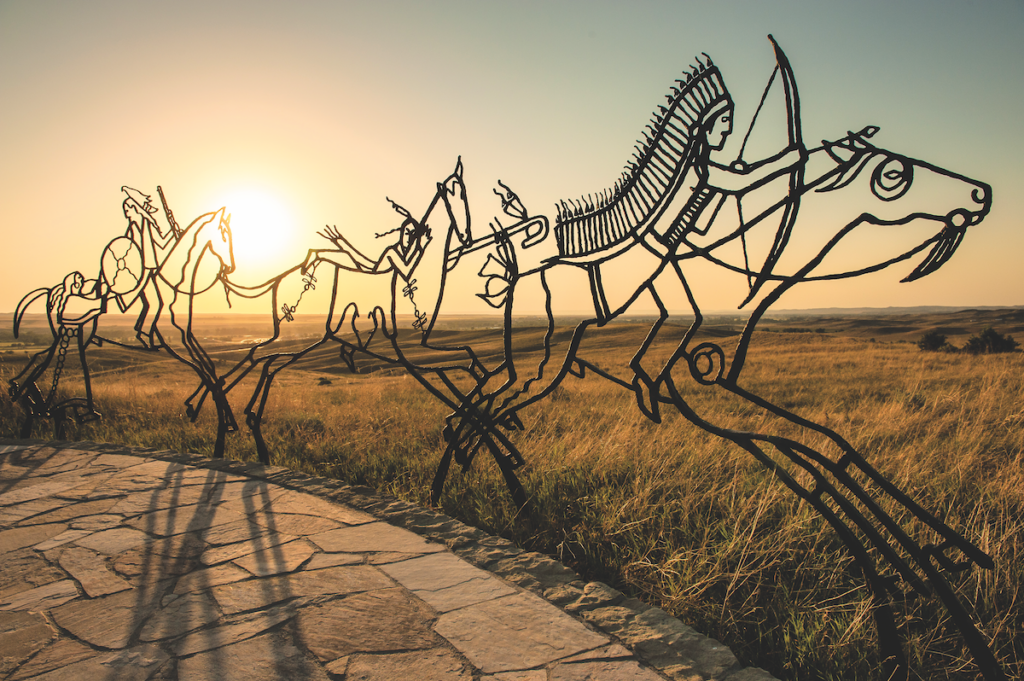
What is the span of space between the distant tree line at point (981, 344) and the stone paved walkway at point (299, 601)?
18.9 meters

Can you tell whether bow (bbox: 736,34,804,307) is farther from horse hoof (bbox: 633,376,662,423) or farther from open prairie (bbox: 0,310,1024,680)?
open prairie (bbox: 0,310,1024,680)

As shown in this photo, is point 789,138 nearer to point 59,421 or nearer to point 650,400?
point 650,400

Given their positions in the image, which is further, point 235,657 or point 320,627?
point 320,627

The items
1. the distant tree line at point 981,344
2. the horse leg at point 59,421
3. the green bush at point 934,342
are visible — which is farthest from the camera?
the green bush at point 934,342

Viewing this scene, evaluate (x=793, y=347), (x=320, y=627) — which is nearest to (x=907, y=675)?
(x=320, y=627)

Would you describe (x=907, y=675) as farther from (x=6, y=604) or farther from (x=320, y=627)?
(x=6, y=604)

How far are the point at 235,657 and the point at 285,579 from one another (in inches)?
25.1

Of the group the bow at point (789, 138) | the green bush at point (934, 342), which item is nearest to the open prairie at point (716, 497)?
the bow at point (789, 138)

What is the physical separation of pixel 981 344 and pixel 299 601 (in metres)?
21.0

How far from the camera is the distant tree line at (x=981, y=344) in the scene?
16766 mm

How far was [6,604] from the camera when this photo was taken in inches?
103

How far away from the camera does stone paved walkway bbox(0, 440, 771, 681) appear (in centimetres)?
216

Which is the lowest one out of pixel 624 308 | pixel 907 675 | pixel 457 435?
pixel 907 675

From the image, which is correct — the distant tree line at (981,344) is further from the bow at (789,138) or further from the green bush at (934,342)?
the bow at (789,138)
